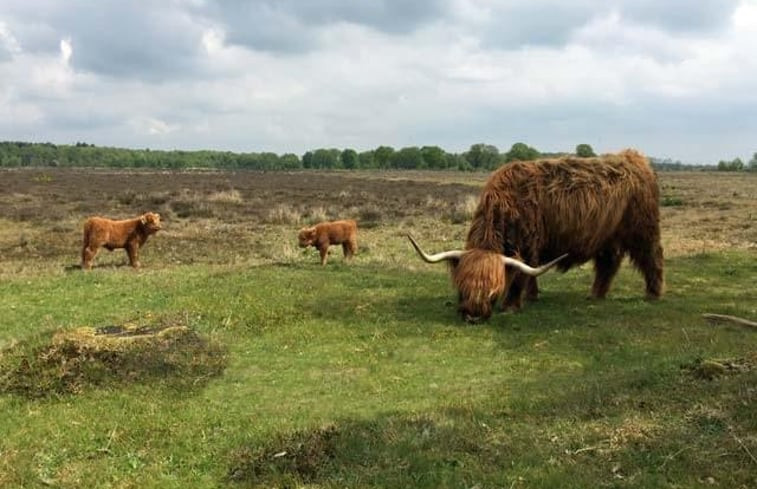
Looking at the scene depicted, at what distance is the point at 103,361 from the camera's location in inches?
334

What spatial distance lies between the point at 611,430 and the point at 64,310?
29.7ft

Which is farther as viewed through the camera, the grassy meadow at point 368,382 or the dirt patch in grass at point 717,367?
the dirt patch in grass at point 717,367

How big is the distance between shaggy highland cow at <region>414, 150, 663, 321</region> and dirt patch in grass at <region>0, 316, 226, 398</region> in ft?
12.3

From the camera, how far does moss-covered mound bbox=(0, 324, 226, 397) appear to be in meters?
8.08

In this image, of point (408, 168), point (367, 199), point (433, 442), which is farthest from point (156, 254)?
point (408, 168)

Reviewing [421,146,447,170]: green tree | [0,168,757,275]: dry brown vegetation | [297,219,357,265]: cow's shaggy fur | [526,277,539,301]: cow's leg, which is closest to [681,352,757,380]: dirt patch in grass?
[526,277,539,301]: cow's leg

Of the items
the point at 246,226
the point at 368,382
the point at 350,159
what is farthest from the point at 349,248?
the point at 350,159

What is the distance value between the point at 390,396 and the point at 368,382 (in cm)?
57

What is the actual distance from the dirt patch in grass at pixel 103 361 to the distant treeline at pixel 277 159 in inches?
4795

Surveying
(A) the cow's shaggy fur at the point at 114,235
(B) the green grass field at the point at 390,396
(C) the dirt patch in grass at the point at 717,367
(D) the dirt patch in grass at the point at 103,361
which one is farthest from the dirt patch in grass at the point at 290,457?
(A) the cow's shaggy fur at the point at 114,235

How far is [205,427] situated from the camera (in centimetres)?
674

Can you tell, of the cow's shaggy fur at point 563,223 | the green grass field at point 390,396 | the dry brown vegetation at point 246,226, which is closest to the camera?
the green grass field at point 390,396

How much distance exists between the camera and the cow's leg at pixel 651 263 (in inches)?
493

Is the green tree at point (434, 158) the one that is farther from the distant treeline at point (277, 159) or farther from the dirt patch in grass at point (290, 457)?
the dirt patch in grass at point (290, 457)
